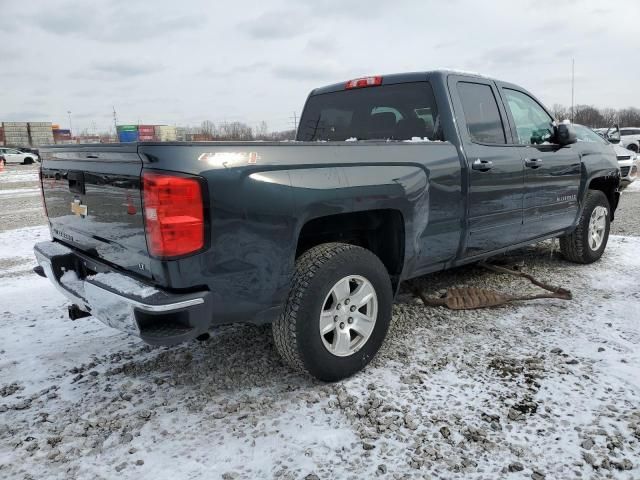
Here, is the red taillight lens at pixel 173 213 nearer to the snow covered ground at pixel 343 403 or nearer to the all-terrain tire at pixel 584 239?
the snow covered ground at pixel 343 403

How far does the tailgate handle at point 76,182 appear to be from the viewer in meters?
2.73

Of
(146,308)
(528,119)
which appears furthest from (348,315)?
(528,119)

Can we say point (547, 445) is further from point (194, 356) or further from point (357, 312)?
point (194, 356)

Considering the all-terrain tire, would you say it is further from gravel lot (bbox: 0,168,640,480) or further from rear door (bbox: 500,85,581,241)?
gravel lot (bbox: 0,168,640,480)

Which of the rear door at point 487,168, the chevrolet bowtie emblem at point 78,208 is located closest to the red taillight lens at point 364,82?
the rear door at point 487,168

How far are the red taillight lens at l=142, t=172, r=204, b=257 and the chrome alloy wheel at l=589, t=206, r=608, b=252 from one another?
4652 millimetres

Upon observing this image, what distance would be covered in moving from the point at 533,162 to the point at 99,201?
341 centimetres

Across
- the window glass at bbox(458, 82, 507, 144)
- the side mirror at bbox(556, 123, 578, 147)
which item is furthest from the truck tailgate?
the side mirror at bbox(556, 123, 578, 147)

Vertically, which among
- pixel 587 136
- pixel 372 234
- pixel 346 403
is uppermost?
pixel 587 136

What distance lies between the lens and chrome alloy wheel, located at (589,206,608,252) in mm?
5320

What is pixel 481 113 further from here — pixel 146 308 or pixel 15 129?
pixel 15 129

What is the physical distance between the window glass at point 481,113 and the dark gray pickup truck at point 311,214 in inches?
0.6

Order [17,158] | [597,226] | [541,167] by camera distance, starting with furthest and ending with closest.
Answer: [17,158]
[597,226]
[541,167]

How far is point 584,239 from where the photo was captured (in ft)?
17.1
